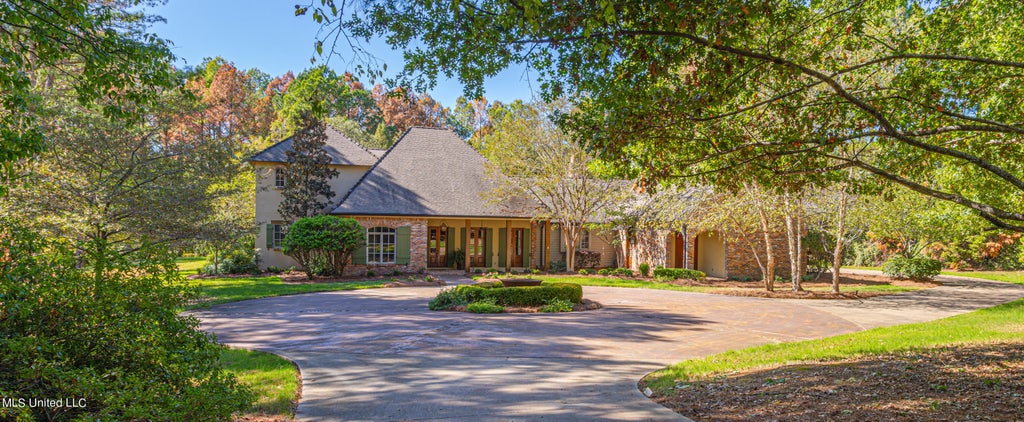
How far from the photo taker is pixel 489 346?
8.98m

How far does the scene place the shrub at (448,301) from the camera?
1331 cm

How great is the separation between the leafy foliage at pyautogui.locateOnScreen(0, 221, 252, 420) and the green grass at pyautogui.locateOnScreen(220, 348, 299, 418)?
0.86 m

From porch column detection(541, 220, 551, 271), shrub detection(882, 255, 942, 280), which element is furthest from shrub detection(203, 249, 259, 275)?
shrub detection(882, 255, 942, 280)

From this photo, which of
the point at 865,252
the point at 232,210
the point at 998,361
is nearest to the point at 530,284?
the point at 998,361

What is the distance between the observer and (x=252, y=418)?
5.28 m

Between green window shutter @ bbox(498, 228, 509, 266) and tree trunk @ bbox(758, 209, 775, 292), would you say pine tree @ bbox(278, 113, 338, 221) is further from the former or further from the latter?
tree trunk @ bbox(758, 209, 775, 292)

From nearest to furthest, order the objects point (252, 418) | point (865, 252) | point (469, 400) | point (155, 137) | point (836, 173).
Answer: point (252, 418), point (469, 400), point (836, 173), point (155, 137), point (865, 252)

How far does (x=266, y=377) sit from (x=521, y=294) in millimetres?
7568

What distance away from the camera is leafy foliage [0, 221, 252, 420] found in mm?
3219

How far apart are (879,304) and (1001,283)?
33.6 feet

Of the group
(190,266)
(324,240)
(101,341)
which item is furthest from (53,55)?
(190,266)

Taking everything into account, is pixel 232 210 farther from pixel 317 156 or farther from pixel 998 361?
pixel 998 361

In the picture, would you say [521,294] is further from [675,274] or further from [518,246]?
[518,246]

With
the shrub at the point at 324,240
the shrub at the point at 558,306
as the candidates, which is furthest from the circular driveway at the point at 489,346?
the shrub at the point at 324,240
